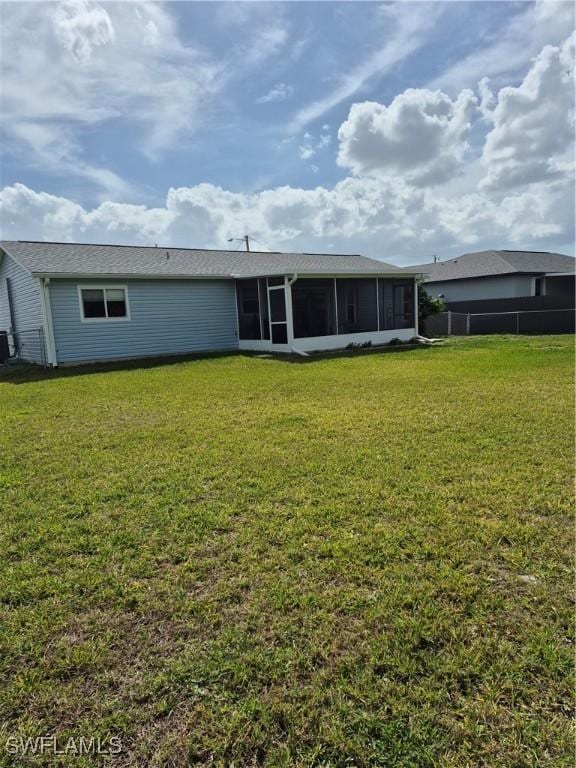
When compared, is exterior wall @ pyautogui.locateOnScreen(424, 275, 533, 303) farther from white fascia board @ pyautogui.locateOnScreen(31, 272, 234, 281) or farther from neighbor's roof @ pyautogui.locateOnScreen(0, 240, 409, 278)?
white fascia board @ pyautogui.locateOnScreen(31, 272, 234, 281)

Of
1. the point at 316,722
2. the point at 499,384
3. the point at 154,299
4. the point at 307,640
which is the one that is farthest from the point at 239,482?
the point at 154,299

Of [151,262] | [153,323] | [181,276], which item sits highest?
[151,262]

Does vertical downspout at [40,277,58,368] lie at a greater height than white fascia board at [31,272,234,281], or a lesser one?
lesser

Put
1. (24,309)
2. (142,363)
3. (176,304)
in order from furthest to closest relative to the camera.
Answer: (176,304) → (24,309) → (142,363)

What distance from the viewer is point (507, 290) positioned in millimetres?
27234

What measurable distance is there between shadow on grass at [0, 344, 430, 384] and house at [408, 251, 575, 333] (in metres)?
8.53

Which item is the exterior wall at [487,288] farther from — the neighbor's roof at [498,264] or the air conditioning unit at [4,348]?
the air conditioning unit at [4,348]

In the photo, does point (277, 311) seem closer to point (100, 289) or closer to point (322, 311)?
point (322, 311)

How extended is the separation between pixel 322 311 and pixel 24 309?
31.6ft

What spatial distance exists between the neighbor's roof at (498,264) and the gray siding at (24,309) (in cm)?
2017

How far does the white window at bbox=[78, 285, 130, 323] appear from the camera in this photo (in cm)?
1340

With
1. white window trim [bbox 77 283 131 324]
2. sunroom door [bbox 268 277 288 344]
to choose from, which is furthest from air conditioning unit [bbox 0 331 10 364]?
sunroom door [bbox 268 277 288 344]

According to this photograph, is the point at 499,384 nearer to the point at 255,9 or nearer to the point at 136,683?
the point at 136,683

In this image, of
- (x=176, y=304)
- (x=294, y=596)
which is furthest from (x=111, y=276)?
(x=294, y=596)
